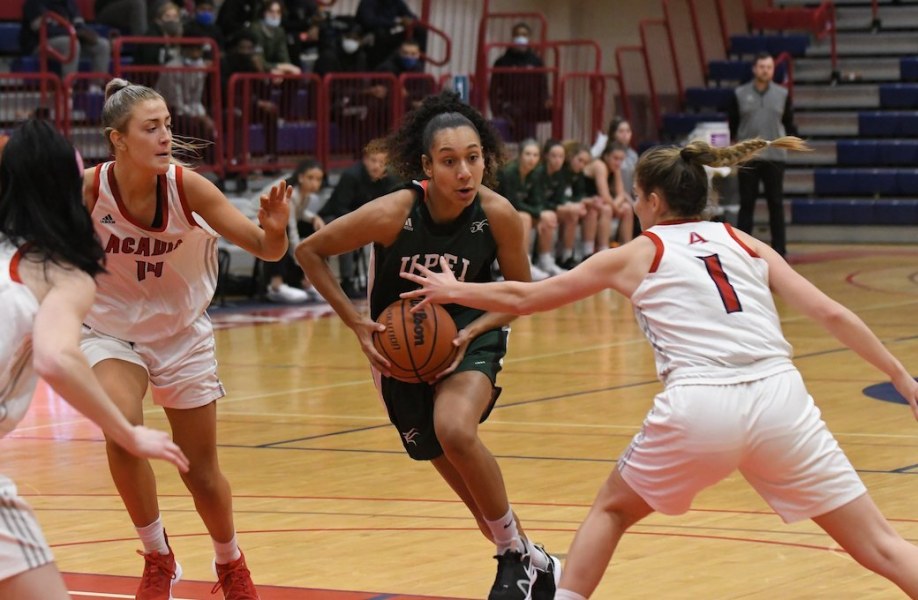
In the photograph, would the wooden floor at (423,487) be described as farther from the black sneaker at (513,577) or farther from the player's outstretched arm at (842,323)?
the player's outstretched arm at (842,323)

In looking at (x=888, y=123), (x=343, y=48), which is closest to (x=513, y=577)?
(x=343, y=48)

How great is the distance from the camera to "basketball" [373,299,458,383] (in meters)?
5.37

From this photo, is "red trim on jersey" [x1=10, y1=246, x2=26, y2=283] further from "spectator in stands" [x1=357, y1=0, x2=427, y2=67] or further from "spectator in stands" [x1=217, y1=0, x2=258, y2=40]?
"spectator in stands" [x1=357, y1=0, x2=427, y2=67]

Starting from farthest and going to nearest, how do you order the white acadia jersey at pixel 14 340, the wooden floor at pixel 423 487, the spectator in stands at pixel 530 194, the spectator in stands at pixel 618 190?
1. the spectator in stands at pixel 618 190
2. the spectator in stands at pixel 530 194
3. the wooden floor at pixel 423 487
4. the white acadia jersey at pixel 14 340

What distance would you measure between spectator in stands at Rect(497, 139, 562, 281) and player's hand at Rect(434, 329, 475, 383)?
11.2 m

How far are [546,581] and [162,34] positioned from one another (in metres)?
11.1

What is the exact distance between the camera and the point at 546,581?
5.57 meters

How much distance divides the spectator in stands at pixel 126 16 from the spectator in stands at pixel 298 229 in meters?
2.59

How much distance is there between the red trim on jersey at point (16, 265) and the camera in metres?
3.68

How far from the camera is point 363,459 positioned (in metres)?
8.16

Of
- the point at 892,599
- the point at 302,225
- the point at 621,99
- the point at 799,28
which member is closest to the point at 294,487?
the point at 892,599

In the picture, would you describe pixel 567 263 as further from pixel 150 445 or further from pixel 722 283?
pixel 150 445

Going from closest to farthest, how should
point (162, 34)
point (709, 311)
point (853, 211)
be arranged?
1. point (709, 311)
2. point (162, 34)
3. point (853, 211)

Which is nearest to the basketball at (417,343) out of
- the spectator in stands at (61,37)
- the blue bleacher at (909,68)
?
the spectator in stands at (61,37)
